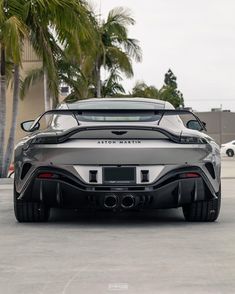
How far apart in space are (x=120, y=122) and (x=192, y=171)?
945 mm

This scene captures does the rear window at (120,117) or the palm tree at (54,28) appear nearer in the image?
the rear window at (120,117)

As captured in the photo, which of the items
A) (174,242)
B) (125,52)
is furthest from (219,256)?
(125,52)

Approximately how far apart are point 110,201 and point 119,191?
17 centimetres

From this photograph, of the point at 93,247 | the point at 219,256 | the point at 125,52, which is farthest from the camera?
the point at 125,52

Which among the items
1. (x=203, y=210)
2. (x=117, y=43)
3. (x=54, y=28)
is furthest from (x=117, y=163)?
(x=117, y=43)

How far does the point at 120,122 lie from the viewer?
725cm

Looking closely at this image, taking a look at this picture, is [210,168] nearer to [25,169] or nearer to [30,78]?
A: [25,169]

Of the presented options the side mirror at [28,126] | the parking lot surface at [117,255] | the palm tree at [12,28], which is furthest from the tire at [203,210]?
the palm tree at [12,28]

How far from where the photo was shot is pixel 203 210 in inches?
293

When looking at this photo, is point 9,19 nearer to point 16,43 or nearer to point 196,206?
point 16,43

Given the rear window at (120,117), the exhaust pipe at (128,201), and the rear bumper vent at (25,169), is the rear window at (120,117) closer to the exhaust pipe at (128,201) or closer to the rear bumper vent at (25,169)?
the rear bumper vent at (25,169)

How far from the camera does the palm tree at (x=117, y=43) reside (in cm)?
3409

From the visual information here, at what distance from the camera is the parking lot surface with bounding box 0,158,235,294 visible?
466cm

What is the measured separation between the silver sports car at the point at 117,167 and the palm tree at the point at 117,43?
2691 cm
